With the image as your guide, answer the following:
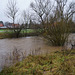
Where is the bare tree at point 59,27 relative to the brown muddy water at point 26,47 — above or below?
above

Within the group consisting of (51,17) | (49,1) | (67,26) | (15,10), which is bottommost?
(67,26)

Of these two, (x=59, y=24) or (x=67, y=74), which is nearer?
(x=67, y=74)

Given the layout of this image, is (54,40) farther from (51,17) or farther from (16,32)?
(16,32)

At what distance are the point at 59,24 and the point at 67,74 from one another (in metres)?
5.34

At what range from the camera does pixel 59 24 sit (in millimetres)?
8391

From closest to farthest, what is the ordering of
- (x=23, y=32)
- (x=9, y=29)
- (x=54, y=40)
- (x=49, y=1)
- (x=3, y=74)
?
(x=3, y=74)
(x=54, y=40)
(x=9, y=29)
(x=23, y=32)
(x=49, y=1)

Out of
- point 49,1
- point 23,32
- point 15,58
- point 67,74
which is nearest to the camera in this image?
point 67,74

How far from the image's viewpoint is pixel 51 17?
8.37 m

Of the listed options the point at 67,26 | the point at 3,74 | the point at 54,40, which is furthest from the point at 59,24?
the point at 3,74

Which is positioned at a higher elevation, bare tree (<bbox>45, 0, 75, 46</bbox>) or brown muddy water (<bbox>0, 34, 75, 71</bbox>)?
bare tree (<bbox>45, 0, 75, 46</bbox>)

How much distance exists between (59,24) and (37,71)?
526cm

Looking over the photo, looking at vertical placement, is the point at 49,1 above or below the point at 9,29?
above

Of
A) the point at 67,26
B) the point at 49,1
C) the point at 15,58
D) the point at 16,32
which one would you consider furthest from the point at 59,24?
the point at 49,1

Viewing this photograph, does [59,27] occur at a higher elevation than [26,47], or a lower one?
higher
